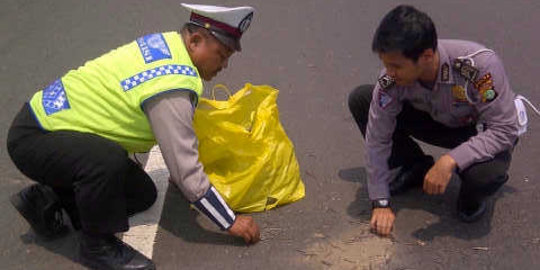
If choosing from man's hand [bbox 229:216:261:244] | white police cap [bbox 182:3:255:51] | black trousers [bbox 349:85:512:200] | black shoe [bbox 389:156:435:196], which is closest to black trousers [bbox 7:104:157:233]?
man's hand [bbox 229:216:261:244]

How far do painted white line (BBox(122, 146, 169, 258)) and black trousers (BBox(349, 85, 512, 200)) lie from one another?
44.4 inches

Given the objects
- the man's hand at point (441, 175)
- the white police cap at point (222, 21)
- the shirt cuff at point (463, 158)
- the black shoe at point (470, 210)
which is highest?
the white police cap at point (222, 21)

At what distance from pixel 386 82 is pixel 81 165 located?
137 cm

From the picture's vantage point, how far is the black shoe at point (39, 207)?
2.83 metres

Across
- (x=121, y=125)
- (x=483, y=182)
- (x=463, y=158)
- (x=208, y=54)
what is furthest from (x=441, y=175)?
(x=121, y=125)

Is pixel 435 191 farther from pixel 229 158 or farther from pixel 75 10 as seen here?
pixel 75 10

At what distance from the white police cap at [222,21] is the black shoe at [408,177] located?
46.5 inches

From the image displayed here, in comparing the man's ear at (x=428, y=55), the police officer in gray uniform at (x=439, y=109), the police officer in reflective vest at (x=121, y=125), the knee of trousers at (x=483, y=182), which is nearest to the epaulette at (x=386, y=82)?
the police officer in gray uniform at (x=439, y=109)

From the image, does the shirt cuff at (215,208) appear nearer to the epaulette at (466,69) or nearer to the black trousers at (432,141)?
the black trousers at (432,141)

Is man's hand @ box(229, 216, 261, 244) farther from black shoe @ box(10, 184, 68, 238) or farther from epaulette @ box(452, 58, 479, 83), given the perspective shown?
epaulette @ box(452, 58, 479, 83)

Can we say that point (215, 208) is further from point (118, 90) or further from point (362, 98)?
point (362, 98)

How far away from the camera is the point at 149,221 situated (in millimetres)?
3066

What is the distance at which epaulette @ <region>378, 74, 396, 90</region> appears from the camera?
271 cm

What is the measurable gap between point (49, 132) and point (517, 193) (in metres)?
2.32
